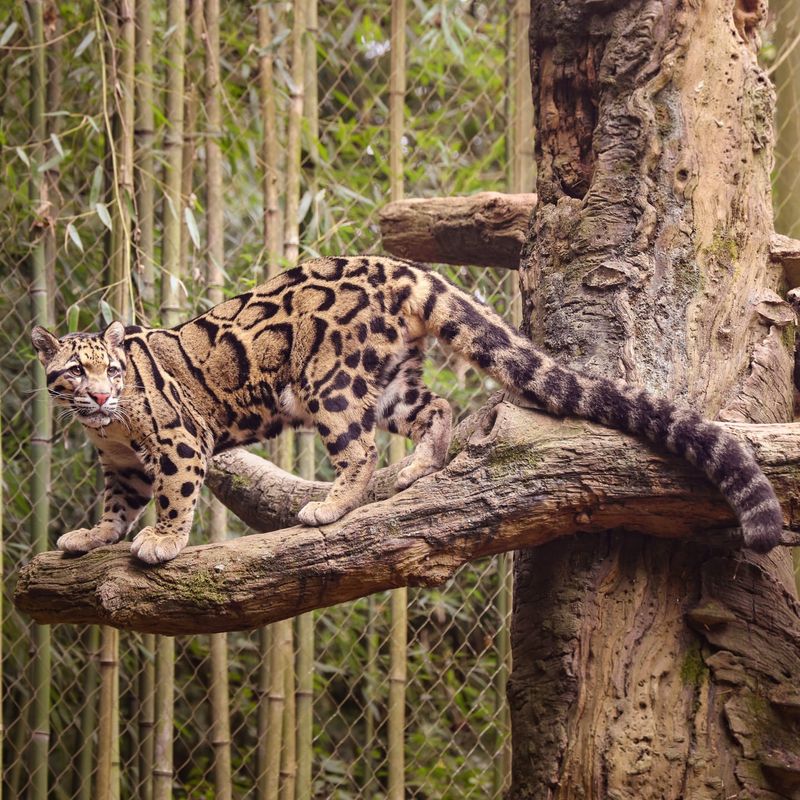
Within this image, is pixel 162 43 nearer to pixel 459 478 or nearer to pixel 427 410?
pixel 427 410

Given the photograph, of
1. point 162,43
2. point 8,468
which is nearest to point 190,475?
point 8,468

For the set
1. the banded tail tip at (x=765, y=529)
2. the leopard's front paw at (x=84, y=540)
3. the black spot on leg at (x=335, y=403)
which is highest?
the black spot on leg at (x=335, y=403)

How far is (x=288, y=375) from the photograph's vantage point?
3.61 meters

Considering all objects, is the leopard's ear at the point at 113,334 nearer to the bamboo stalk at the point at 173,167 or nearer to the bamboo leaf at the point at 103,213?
the bamboo leaf at the point at 103,213

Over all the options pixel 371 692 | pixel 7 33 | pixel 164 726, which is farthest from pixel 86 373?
pixel 371 692

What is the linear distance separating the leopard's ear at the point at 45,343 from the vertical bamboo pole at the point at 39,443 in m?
1.09

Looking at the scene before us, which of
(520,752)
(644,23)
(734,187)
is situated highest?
(644,23)

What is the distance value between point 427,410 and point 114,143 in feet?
7.36

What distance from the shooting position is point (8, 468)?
508 cm

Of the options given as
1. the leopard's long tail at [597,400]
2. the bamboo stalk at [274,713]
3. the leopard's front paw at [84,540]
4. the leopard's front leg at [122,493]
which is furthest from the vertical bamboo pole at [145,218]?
the leopard's long tail at [597,400]

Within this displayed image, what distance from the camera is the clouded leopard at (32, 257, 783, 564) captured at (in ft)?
11.1

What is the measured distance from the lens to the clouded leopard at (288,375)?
3.38 meters

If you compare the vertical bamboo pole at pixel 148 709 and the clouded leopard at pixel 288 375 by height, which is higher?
the clouded leopard at pixel 288 375

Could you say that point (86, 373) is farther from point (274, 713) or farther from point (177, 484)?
point (274, 713)
